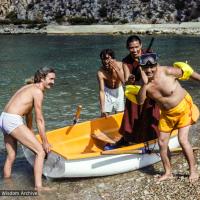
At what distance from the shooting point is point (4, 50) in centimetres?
4212

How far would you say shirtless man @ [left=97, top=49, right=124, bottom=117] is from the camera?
10.2m

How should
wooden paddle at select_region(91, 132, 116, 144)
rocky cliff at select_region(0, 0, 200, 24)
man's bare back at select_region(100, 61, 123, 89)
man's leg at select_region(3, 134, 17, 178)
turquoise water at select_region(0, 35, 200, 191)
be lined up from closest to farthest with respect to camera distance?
man's leg at select_region(3, 134, 17, 178) < wooden paddle at select_region(91, 132, 116, 144) < man's bare back at select_region(100, 61, 123, 89) < turquoise water at select_region(0, 35, 200, 191) < rocky cliff at select_region(0, 0, 200, 24)

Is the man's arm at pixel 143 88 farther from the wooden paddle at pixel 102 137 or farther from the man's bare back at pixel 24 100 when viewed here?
the wooden paddle at pixel 102 137

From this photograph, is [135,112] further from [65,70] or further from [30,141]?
[65,70]

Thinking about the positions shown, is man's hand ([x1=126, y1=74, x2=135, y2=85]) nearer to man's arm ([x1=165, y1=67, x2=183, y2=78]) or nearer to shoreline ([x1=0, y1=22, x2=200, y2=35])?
man's arm ([x1=165, y1=67, x2=183, y2=78])

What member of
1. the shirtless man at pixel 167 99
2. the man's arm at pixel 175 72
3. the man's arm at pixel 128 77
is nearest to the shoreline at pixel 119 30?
the man's arm at pixel 128 77

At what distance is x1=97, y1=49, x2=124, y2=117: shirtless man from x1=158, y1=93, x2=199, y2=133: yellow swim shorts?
2490 millimetres

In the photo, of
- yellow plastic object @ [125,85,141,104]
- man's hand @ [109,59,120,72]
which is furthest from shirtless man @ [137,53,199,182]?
man's hand @ [109,59,120,72]

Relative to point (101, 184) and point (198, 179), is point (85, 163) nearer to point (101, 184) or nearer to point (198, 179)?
point (101, 184)

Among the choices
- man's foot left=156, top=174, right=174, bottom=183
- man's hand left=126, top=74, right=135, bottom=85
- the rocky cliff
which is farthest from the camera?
the rocky cliff

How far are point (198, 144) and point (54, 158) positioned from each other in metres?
3.78

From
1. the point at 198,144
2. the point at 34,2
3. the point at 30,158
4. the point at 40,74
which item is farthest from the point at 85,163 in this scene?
the point at 34,2

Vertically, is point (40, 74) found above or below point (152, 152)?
above

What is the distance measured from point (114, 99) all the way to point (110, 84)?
436mm
